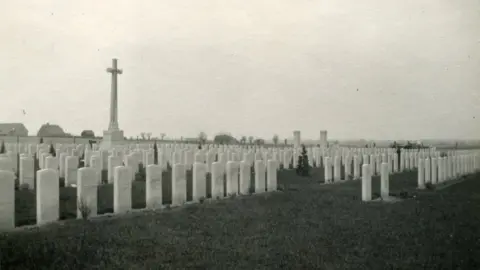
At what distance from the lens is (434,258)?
472cm

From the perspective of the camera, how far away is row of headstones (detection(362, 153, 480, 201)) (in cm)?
972

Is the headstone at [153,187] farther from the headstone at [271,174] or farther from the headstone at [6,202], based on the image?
the headstone at [271,174]

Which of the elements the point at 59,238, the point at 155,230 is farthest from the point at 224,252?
the point at 59,238

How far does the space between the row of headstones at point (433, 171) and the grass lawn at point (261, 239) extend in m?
1.39

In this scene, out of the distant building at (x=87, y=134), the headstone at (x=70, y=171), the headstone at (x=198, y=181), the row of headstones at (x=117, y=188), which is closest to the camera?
the row of headstones at (x=117, y=188)

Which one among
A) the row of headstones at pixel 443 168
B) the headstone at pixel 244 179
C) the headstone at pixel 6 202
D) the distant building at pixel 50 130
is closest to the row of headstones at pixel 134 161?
the headstone at pixel 6 202

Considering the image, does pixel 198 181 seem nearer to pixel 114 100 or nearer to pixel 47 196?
pixel 47 196

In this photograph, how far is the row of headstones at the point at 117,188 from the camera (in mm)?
6234

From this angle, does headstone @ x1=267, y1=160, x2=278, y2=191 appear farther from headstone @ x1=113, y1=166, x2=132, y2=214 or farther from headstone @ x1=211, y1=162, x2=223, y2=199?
headstone @ x1=113, y1=166, x2=132, y2=214

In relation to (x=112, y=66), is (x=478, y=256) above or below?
below

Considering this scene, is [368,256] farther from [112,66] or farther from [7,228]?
[112,66]

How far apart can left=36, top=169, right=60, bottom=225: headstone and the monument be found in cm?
1329

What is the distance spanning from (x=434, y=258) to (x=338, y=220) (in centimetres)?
221

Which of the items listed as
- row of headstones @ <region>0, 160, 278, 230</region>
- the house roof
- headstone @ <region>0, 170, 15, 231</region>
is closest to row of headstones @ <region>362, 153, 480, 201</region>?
row of headstones @ <region>0, 160, 278, 230</region>
